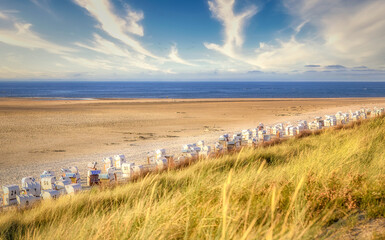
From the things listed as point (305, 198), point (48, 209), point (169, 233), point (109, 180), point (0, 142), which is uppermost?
point (305, 198)

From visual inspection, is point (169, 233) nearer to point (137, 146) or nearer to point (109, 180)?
point (109, 180)

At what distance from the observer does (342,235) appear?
2.26 meters

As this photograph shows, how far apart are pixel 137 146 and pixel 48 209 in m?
12.0

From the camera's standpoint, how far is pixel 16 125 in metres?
24.8

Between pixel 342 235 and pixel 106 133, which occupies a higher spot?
pixel 342 235

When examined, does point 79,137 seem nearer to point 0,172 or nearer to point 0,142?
point 0,142

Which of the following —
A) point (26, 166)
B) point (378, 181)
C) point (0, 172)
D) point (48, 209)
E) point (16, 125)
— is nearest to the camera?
point (378, 181)

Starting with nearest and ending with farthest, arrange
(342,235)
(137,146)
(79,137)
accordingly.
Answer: (342,235), (137,146), (79,137)

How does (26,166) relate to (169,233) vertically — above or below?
below

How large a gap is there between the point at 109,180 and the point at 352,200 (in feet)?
21.3

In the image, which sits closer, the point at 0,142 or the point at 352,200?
the point at 352,200

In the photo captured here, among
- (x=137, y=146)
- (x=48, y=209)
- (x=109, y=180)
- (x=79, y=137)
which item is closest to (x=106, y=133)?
(x=79, y=137)

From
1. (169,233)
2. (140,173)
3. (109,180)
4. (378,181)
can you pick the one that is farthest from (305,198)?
(109,180)

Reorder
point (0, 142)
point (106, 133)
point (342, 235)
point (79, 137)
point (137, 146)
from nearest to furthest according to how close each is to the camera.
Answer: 1. point (342, 235)
2. point (137, 146)
3. point (0, 142)
4. point (79, 137)
5. point (106, 133)
